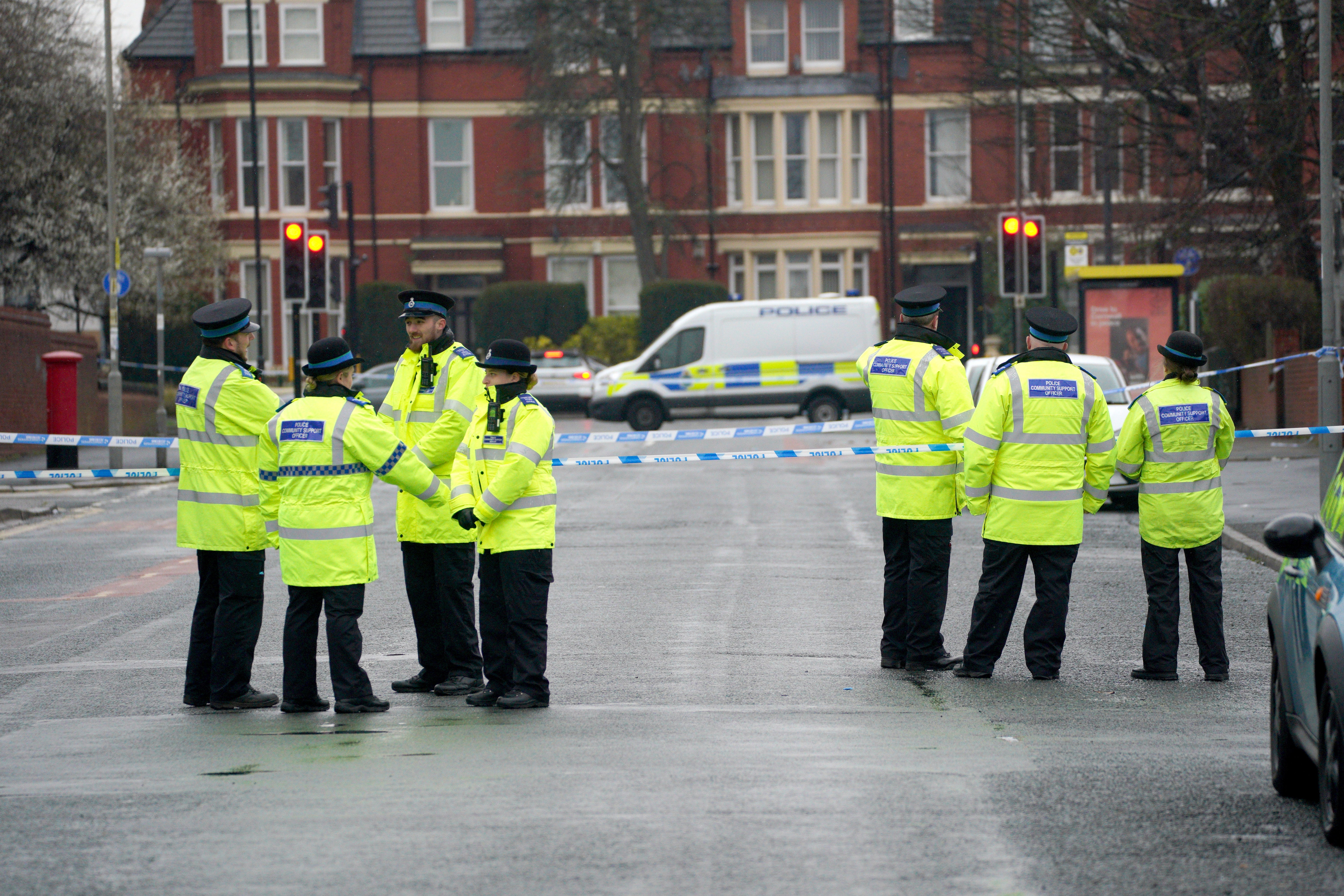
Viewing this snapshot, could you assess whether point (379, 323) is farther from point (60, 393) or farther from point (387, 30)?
point (60, 393)

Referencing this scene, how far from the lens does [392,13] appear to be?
Answer: 49188 millimetres

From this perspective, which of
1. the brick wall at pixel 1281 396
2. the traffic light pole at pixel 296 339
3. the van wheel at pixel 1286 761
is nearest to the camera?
the van wheel at pixel 1286 761

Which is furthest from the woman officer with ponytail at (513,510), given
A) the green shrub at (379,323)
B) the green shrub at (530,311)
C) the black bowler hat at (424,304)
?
the green shrub at (379,323)

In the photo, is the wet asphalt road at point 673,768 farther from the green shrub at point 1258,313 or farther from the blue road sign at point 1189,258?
the blue road sign at point 1189,258

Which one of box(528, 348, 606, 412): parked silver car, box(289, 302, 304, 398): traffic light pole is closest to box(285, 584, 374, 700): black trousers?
box(289, 302, 304, 398): traffic light pole

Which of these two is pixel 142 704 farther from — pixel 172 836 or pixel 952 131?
pixel 952 131

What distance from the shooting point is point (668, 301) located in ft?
148

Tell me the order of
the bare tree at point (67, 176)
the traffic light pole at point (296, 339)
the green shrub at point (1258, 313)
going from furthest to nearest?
the bare tree at point (67, 176)
the green shrub at point (1258, 313)
the traffic light pole at point (296, 339)

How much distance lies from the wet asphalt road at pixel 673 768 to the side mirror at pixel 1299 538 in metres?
0.88

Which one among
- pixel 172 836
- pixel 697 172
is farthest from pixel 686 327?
pixel 172 836

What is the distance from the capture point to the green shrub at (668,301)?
148ft

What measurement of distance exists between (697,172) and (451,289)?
7.56m

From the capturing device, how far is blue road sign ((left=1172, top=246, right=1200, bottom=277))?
2922cm

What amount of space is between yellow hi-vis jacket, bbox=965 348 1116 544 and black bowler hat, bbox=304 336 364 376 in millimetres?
3012
